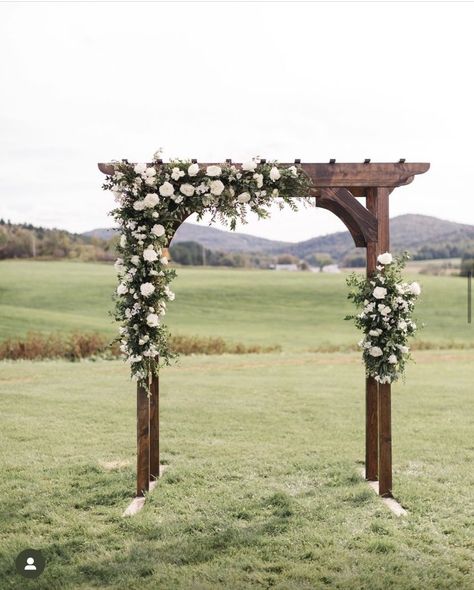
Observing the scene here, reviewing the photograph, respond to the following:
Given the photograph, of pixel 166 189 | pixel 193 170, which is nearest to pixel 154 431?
pixel 166 189

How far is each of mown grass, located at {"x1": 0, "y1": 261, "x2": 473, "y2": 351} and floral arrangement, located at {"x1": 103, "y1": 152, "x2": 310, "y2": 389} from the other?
2274 cm

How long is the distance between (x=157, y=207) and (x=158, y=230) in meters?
0.30

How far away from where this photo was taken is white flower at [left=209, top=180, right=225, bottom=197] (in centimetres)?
784

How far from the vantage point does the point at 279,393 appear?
16.1 meters

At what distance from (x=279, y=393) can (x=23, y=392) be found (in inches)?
229

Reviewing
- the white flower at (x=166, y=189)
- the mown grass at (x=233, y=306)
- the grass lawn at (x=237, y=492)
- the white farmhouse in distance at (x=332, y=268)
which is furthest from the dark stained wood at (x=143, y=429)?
the white farmhouse in distance at (x=332, y=268)

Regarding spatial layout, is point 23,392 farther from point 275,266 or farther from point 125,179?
point 275,266

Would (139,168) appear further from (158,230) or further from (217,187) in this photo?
(217,187)

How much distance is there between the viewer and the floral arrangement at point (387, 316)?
8.05 meters

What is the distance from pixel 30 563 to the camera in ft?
20.5

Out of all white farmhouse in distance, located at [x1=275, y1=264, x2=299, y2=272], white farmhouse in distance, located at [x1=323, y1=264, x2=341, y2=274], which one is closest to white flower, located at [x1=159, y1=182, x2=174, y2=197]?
white farmhouse in distance, located at [x1=323, y1=264, x2=341, y2=274]

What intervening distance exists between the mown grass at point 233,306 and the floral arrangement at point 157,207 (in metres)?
22.7

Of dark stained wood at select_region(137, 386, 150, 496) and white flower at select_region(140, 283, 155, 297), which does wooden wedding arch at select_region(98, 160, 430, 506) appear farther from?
white flower at select_region(140, 283, 155, 297)

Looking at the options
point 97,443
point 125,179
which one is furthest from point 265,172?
point 97,443
